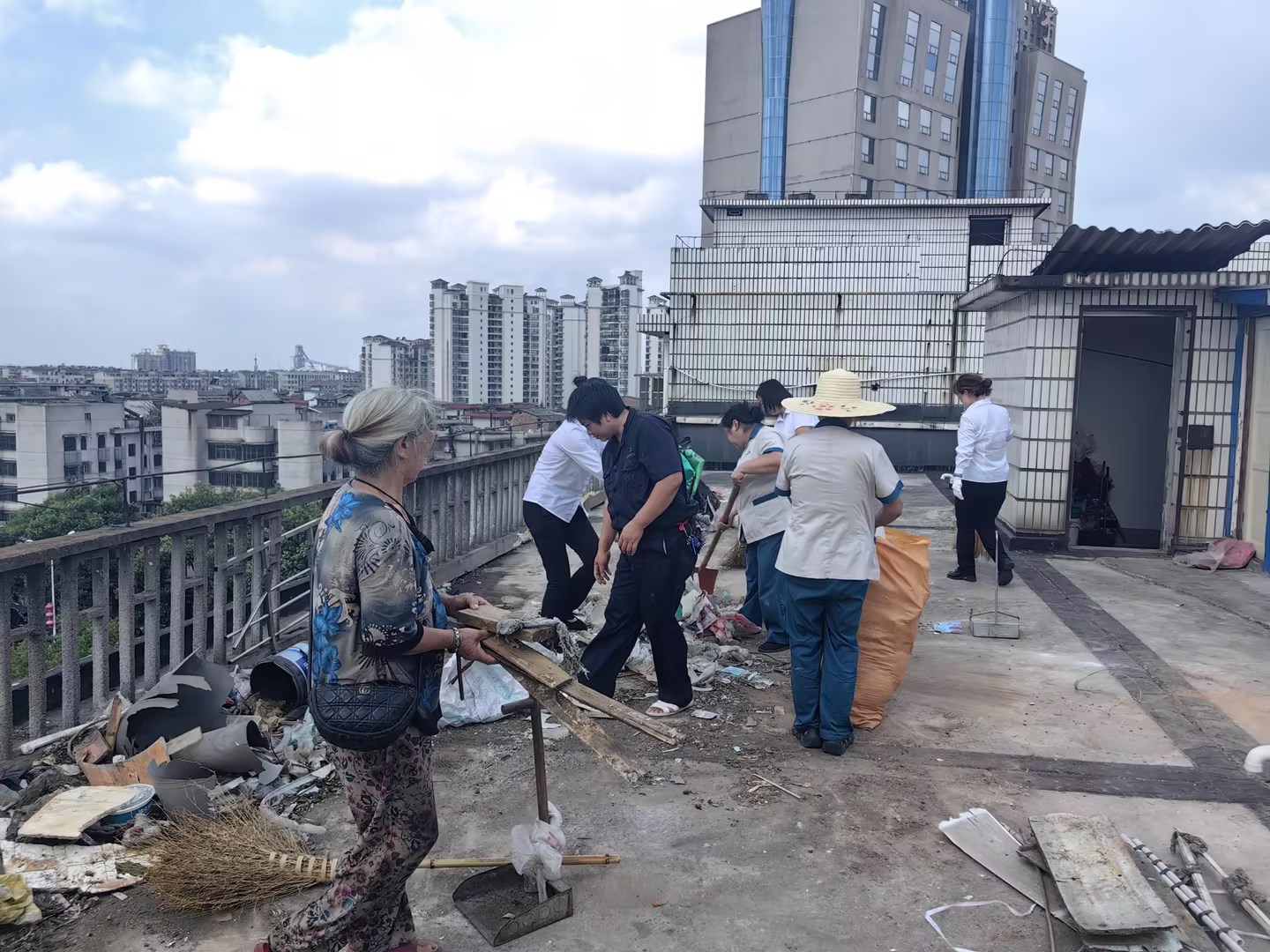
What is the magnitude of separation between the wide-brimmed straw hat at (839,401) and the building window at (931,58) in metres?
51.4

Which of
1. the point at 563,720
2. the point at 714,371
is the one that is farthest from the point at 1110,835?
the point at 714,371

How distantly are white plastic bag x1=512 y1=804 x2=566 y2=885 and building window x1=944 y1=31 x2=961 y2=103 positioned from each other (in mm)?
56016

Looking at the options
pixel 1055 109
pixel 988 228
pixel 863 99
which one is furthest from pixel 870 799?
pixel 1055 109

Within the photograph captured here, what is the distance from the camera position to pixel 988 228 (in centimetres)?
2253

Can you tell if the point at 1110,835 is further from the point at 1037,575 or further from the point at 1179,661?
the point at 1037,575

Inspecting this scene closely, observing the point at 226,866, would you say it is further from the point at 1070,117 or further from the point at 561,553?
the point at 1070,117

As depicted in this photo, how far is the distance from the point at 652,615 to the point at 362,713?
2306 mm

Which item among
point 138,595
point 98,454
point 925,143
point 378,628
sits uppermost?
point 925,143

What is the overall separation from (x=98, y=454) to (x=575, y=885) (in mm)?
39107

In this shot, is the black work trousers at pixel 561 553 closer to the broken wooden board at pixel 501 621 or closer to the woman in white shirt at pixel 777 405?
the woman in white shirt at pixel 777 405

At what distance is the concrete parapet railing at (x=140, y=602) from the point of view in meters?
3.58

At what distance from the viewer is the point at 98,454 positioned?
35.9 meters

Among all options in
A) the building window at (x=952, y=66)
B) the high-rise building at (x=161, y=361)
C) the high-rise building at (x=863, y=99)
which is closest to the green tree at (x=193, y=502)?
the high-rise building at (x=863, y=99)

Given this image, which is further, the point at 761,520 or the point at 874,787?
the point at 761,520
